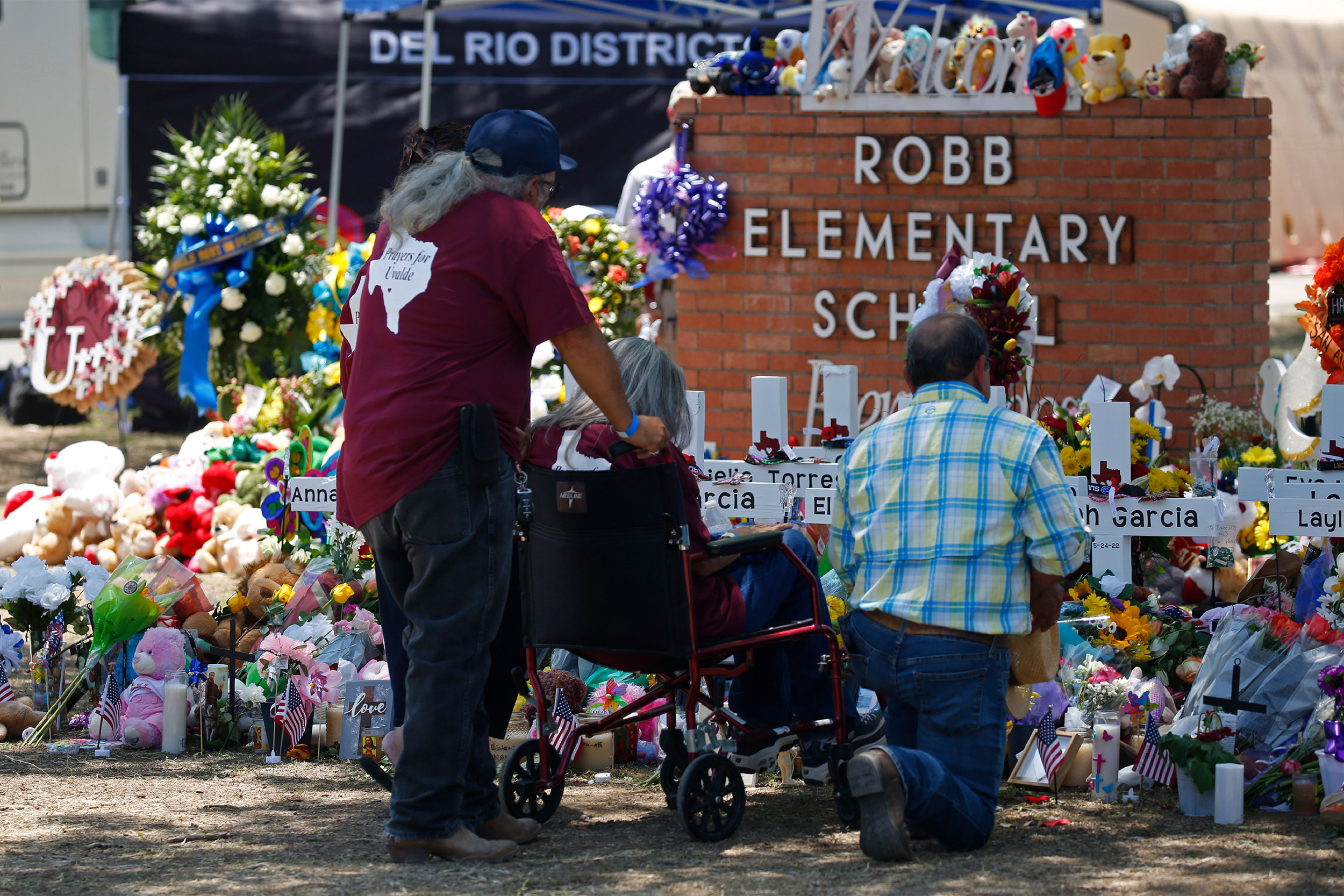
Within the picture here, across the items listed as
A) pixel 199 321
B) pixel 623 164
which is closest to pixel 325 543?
pixel 199 321

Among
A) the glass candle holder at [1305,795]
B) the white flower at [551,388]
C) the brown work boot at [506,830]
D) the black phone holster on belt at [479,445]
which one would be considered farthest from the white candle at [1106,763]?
the white flower at [551,388]

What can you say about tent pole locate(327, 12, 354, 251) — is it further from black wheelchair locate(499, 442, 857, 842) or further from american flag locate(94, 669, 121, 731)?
black wheelchair locate(499, 442, 857, 842)

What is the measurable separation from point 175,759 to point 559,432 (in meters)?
1.49

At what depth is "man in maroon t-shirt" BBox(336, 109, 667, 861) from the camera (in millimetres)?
3023

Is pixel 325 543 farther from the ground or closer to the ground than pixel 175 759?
farther from the ground

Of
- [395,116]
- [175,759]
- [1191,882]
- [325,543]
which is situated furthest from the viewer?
[395,116]

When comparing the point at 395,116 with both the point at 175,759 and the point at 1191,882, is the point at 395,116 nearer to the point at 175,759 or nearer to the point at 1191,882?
the point at 175,759

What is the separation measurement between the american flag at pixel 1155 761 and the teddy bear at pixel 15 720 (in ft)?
9.63

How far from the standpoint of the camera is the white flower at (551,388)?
616 cm

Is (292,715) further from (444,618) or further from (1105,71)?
(1105,71)

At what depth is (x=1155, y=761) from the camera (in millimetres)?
3604

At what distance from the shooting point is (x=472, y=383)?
3.05 metres

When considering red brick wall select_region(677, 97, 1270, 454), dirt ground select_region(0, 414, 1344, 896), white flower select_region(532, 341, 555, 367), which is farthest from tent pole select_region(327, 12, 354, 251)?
dirt ground select_region(0, 414, 1344, 896)

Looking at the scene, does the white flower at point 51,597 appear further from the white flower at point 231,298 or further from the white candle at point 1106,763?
the white candle at point 1106,763
